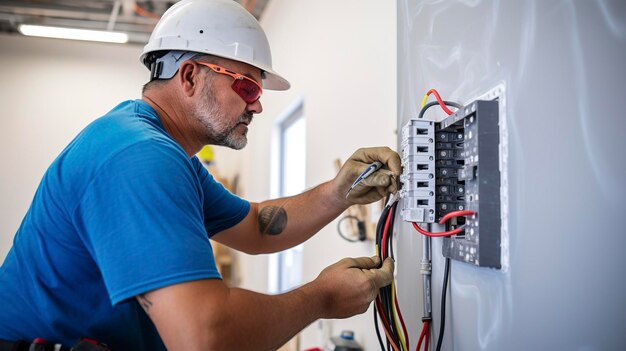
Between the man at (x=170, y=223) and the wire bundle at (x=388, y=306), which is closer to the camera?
the man at (x=170, y=223)

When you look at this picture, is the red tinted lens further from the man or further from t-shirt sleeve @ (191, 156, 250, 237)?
t-shirt sleeve @ (191, 156, 250, 237)

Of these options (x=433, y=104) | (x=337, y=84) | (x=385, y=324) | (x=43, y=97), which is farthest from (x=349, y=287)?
(x=43, y=97)

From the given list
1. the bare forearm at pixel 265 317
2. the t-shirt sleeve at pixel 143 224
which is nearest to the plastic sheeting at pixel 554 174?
the bare forearm at pixel 265 317

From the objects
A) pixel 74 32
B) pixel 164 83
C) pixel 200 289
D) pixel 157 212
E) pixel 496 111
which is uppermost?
pixel 74 32

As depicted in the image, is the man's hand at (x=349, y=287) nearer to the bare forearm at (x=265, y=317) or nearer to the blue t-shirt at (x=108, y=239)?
the bare forearm at (x=265, y=317)

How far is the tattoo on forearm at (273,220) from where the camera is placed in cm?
147

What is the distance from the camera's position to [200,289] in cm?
75

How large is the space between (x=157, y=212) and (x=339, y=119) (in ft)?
4.30

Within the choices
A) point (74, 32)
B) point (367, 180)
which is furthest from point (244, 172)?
point (367, 180)

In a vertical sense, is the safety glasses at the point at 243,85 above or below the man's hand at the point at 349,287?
above

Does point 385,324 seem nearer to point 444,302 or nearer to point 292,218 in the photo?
point 444,302

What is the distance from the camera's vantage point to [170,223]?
762 mm

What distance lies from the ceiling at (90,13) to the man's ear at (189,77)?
2829 millimetres

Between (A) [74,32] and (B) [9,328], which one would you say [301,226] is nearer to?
(B) [9,328]
